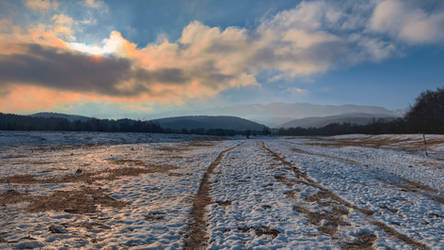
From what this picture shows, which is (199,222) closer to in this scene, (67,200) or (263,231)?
(263,231)

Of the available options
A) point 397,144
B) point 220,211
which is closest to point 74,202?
point 220,211

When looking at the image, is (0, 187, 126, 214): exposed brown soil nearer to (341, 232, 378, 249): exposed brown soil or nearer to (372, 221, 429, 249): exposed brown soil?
(341, 232, 378, 249): exposed brown soil

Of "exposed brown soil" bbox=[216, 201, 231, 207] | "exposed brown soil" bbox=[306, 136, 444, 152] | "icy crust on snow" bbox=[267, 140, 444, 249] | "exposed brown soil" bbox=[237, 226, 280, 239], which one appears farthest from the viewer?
"exposed brown soil" bbox=[306, 136, 444, 152]

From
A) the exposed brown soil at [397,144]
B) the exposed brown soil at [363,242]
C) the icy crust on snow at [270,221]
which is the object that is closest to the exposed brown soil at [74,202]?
the icy crust on snow at [270,221]

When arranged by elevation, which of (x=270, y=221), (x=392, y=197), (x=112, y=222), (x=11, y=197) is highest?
(x=11, y=197)

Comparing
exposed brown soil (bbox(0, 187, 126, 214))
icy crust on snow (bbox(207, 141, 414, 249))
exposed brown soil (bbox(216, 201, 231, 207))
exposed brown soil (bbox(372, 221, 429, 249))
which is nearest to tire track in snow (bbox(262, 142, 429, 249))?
exposed brown soil (bbox(372, 221, 429, 249))

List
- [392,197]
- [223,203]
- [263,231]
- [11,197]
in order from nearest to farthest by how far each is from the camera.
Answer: [263,231]
[11,197]
[223,203]
[392,197]

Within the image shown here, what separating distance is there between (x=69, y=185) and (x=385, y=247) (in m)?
18.1

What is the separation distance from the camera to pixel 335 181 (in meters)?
16.0

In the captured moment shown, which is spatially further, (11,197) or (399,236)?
(11,197)

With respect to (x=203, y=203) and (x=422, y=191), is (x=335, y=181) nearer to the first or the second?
(x=422, y=191)

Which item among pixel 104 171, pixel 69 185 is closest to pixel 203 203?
pixel 69 185

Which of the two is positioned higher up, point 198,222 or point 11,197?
point 11,197

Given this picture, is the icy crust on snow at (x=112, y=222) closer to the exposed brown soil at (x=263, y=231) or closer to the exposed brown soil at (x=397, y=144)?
the exposed brown soil at (x=263, y=231)
